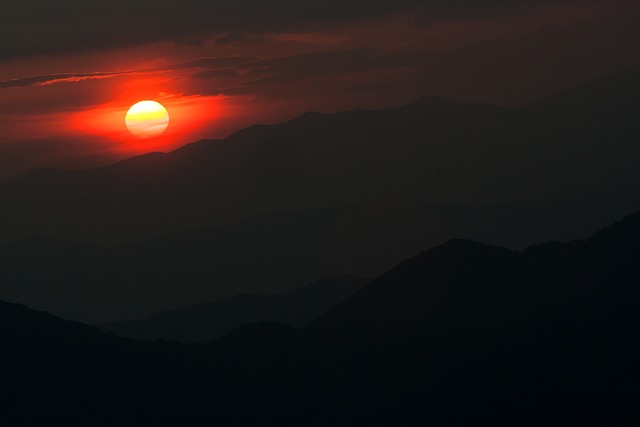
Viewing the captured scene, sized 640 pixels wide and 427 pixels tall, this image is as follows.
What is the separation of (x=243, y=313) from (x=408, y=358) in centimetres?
10030

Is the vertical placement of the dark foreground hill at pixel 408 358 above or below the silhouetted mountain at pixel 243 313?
above

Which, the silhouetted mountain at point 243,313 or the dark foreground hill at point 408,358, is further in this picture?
the silhouetted mountain at point 243,313

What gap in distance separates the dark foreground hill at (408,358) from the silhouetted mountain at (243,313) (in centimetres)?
7220

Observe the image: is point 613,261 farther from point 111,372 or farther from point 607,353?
point 111,372

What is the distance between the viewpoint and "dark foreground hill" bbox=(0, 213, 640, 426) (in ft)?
207

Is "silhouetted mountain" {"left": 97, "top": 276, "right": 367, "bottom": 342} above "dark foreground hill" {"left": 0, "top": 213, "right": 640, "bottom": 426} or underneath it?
underneath

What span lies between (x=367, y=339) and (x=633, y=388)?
2402cm

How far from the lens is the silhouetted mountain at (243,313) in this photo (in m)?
160

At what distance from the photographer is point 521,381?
63.4 metres

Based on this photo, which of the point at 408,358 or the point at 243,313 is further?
the point at 243,313

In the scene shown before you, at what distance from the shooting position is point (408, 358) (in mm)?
73938

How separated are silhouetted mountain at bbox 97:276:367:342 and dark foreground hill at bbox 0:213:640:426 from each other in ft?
237

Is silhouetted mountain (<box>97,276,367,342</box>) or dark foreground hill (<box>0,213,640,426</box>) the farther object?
silhouetted mountain (<box>97,276,367,342</box>)

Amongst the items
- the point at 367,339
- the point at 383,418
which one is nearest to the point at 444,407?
the point at 383,418
